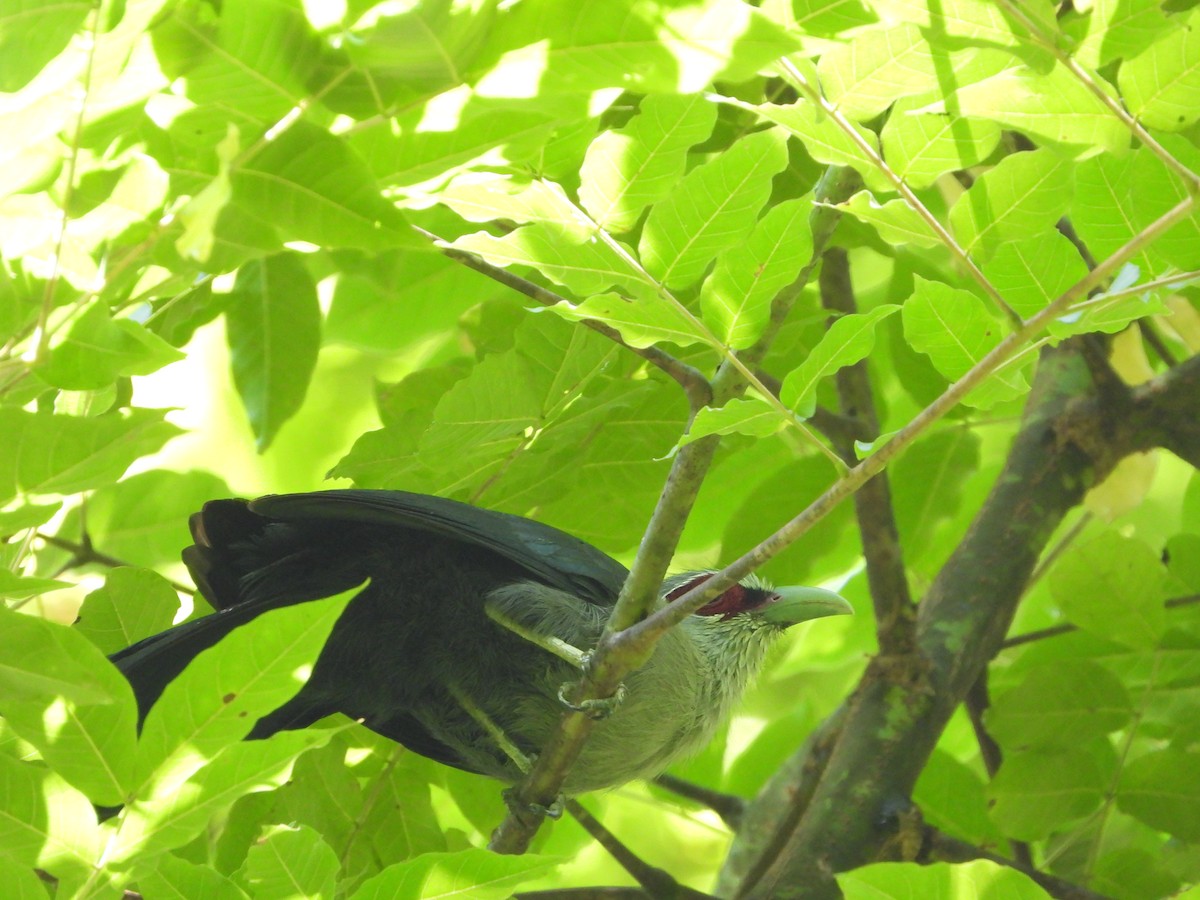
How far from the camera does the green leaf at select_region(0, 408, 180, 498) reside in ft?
6.63

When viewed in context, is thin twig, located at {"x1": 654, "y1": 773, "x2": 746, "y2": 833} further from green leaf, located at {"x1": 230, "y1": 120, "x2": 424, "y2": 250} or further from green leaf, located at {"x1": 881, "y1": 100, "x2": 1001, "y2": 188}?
green leaf, located at {"x1": 230, "y1": 120, "x2": 424, "y2": 250}

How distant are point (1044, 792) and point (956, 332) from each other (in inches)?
68.8

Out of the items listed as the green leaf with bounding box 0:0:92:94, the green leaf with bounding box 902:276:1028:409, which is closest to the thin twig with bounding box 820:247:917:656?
the green leaf with bounding box 902:276:1028:409

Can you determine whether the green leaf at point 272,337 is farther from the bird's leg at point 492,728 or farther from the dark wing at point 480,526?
the bird's leg at point 492,728

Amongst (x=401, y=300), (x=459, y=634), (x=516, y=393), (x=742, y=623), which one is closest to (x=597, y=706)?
(x=516, y=393)

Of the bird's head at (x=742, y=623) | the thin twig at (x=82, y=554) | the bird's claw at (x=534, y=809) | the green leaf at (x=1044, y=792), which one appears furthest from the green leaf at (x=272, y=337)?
the green leaf at (x=1044, y=792)

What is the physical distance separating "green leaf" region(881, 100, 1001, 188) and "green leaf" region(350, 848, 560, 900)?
127cm

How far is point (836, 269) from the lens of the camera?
3.99 meters

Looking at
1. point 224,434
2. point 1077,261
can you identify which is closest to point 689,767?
point 224,434

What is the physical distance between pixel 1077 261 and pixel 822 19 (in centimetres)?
71

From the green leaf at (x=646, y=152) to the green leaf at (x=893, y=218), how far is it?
330 mm

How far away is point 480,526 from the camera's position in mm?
3043

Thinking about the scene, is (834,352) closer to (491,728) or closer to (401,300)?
(491,728)

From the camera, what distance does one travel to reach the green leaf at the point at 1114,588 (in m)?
3.32
